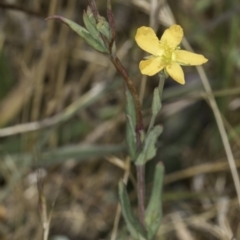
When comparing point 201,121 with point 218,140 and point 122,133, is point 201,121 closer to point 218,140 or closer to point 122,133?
point 218,140

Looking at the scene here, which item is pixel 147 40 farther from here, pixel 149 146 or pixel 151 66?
pixel 149 146

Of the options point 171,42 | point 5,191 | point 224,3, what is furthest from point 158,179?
point 224,3

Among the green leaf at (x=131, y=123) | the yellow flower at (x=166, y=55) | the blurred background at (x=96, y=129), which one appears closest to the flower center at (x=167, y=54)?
the yellow flower at (x=166, y=55)

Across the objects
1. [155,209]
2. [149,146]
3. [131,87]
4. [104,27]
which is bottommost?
[155,209]

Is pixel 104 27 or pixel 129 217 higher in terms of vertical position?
pixel 104 27

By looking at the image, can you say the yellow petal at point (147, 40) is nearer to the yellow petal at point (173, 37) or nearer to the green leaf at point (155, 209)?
the yellow petal at point (173, 37)

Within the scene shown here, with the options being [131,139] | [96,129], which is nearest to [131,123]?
[131,139]
